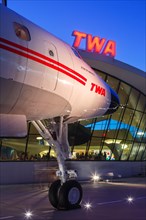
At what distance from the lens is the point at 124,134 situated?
30.3 m

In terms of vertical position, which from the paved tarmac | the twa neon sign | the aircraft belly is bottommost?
the paved tarmac

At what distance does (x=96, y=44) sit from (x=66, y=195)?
58.8 ft

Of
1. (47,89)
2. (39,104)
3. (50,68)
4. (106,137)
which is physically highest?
(106,137)

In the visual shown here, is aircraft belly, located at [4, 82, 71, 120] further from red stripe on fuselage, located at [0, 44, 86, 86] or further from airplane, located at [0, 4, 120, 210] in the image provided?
red stripe on fuselage, located at [0, 44, 86, 86]

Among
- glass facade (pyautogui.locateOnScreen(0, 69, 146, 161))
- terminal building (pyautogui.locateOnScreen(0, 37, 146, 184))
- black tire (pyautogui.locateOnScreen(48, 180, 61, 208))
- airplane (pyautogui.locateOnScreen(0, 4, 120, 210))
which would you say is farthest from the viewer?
glass facade (pyautogui.locateOnScreen(0, 69, 146, 161))

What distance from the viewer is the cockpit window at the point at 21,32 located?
23.4ft

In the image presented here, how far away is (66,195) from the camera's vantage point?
980cm

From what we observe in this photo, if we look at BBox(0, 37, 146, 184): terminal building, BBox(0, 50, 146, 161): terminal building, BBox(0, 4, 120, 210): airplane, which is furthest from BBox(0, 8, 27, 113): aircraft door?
BBox(0, 50, 146, 161): terminal building

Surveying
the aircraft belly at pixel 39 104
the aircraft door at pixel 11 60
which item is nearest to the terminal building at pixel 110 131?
the aircraft belly at pixel 39 104

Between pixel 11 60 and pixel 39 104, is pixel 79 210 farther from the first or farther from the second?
pixel 11 60

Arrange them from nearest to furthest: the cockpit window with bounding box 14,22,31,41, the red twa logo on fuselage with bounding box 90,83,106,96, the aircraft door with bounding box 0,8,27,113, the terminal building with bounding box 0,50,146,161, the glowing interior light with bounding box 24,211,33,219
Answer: the aircraft door with bounding box 0,8,27,113 → the cockpit window with bounding box 14,22,31,41 → the glowing interior light with bounding box 24,211,33,219 → the red twa logo on fuselage with bounding box 90,83,106,96 → the terminal building with bounding box 0,50,146,161

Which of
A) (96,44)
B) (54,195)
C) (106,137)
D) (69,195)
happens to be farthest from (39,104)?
(106,137)

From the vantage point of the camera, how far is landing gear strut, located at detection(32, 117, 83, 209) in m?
9.95

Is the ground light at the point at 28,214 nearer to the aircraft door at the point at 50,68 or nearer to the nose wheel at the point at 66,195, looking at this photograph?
the nose wheel at the point at 66,195
